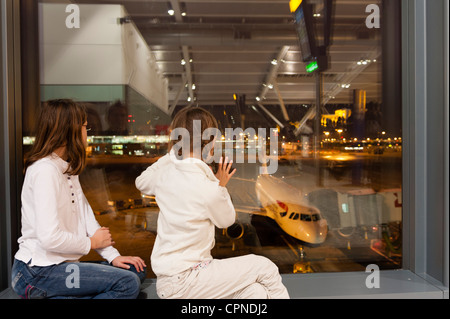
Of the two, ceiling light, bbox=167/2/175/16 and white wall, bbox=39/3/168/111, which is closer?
white wall, bbox=39/3/168/111

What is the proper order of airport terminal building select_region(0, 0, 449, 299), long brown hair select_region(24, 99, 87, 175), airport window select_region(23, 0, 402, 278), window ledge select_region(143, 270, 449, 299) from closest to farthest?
1. long brown hair select_region(24, 99, 87, 175)
2. window ledge select_region(143, 270, 449, 299)
3. airport terminal building select_region(0, 0, 449, 299)
4. airport window select_region(23, 0, 402, 278)

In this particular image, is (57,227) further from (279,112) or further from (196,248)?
(279,112)

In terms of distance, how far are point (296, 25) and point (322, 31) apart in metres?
0.22

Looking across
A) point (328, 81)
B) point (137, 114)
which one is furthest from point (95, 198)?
point (328, 81)

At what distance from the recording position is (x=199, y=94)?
8.54 ft

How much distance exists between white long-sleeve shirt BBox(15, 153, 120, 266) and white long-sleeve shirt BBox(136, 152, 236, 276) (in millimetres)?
384

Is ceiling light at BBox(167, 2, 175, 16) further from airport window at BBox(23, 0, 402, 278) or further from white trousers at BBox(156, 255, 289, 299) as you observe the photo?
white trousers at BBox(156, 255, 289, 299)

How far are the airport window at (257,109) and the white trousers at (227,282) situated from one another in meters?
0.82

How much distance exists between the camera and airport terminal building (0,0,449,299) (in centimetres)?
239

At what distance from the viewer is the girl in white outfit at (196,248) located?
168 cm

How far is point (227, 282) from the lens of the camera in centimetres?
171

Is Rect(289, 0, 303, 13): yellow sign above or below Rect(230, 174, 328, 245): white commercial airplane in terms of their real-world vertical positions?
above

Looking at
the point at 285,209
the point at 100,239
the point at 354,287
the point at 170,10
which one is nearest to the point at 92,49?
the point at 170,10

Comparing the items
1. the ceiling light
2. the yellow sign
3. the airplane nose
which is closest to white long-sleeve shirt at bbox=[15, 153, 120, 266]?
the ceiling light
